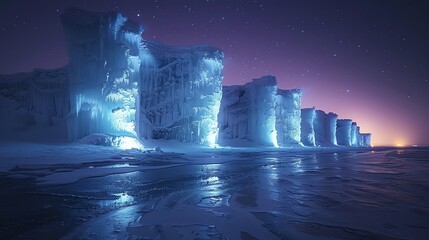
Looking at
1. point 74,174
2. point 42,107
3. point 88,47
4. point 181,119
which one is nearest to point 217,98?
point 181,119

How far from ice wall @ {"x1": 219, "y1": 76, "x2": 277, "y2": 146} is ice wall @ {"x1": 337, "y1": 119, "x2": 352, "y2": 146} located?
4378cm

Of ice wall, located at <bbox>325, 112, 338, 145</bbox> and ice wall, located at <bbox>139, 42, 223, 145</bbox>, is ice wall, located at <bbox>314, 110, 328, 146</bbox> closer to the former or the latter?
ice wall, located at <bbox>325, 112, 338, 145</bbox>

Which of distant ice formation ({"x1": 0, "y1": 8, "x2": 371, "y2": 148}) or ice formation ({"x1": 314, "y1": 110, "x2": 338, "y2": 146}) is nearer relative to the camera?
distant ice formation ({"x1": 0, "y1": 8, "x2": 371, "y2": 148})

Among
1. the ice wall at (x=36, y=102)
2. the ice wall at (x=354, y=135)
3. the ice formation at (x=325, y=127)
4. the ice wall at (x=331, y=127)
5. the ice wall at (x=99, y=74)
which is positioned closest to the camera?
the ice wall at (x=99, y=74)

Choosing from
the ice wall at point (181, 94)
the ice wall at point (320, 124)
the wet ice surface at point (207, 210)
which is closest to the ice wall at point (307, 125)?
the ice wall at point (320, 124)

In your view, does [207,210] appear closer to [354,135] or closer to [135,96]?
[135,96]

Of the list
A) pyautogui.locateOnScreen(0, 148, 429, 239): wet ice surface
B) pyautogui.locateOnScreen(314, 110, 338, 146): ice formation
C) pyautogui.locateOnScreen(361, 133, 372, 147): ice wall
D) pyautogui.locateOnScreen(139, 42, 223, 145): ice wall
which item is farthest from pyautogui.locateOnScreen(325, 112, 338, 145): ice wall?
pyautogui.locateOnScreen(0, 148, 429, 239): wet ice surface

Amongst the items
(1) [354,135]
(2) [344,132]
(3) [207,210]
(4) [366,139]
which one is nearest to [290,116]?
(2) [344,132]

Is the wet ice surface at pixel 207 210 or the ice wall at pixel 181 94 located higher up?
the ice wall at pixel 181 94

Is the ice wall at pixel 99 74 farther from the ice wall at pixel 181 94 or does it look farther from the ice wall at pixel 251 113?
the ice wall at pixel 251 113

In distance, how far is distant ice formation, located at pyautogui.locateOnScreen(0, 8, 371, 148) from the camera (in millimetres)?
25984

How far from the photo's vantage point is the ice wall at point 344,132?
8162 cm

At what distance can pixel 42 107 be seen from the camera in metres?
32.4

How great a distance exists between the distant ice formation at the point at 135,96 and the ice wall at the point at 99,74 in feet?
0.30
